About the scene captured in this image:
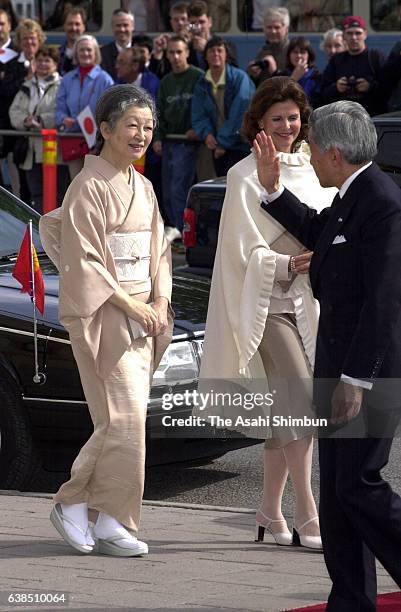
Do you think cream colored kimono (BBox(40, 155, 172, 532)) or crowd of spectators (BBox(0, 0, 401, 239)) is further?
crowd of spectators (BBox(0, 0, 401, 239))

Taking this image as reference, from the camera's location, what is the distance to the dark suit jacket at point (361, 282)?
15.8ft

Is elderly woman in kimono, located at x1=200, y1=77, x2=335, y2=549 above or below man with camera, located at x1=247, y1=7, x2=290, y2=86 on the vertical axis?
above

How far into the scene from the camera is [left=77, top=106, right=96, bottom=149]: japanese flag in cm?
1589

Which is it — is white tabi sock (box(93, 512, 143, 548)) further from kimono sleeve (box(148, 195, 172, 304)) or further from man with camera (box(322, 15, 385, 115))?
man with camera (box(322, 15, 385, 115))

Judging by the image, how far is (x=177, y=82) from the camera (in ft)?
52.1

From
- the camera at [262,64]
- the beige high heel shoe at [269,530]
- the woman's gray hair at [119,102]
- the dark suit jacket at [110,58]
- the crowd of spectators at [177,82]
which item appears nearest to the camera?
the woman's gray hair at [119,102]

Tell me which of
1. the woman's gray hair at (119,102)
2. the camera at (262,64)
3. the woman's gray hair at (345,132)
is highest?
the woman's gray hair at (345,132)

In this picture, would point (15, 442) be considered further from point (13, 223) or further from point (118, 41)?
point (118, 41)

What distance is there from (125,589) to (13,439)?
80.5 inches

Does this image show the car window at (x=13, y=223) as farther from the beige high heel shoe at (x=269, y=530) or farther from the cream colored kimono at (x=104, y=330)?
the beige high heel shoe at (x=269, y=530)

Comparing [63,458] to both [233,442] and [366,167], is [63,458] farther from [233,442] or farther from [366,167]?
[366,167]

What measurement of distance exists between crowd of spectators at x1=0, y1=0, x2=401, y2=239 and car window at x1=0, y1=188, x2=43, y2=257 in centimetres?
615

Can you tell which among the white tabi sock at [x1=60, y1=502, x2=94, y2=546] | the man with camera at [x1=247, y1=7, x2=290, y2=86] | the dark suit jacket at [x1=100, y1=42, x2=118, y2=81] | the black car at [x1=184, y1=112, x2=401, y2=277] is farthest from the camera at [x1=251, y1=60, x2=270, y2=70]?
the white tabi sock at [x1=60, y1=502, x2=94, y2=546]

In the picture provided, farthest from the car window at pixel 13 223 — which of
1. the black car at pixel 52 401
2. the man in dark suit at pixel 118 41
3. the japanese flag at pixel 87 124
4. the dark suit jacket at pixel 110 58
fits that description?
the dark suit jacket at pixel 110 58
